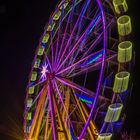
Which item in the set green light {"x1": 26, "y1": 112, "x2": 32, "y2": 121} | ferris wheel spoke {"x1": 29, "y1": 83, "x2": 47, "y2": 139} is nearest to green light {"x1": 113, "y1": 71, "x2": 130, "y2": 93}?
ferris wheel spoke {"x1": 29, "y1": 83, "x2": 47, "y2": 139}

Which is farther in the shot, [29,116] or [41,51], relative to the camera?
[41,51]

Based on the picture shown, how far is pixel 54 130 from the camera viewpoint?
43.2 ft

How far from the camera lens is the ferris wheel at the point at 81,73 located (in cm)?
1218

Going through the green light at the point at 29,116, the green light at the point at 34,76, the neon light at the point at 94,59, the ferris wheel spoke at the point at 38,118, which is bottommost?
the green light at the point at 29,116

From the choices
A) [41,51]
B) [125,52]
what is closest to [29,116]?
[41,51]

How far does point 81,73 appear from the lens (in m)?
14.3

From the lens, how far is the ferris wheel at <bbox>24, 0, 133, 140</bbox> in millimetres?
12180

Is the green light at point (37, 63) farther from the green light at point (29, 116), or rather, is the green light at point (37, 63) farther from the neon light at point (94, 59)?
the neon light at point (94, 59)

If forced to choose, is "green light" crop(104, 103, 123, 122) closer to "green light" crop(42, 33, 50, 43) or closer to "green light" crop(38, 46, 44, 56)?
"green light" crop(38, 46, 44, 56)

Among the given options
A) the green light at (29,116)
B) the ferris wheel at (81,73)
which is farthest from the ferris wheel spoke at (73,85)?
the green light at (29,116)

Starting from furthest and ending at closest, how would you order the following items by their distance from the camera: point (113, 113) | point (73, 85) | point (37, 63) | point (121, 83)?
point (37, 63) → point (73, 85) → point (121, 83) → point (113, 113)

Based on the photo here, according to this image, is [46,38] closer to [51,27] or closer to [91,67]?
[51,27]

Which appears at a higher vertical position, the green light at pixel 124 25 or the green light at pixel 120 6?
the green light at pixel 120 6

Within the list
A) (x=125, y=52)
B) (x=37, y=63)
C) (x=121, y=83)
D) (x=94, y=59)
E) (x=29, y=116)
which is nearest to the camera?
(x=121, y=83)
